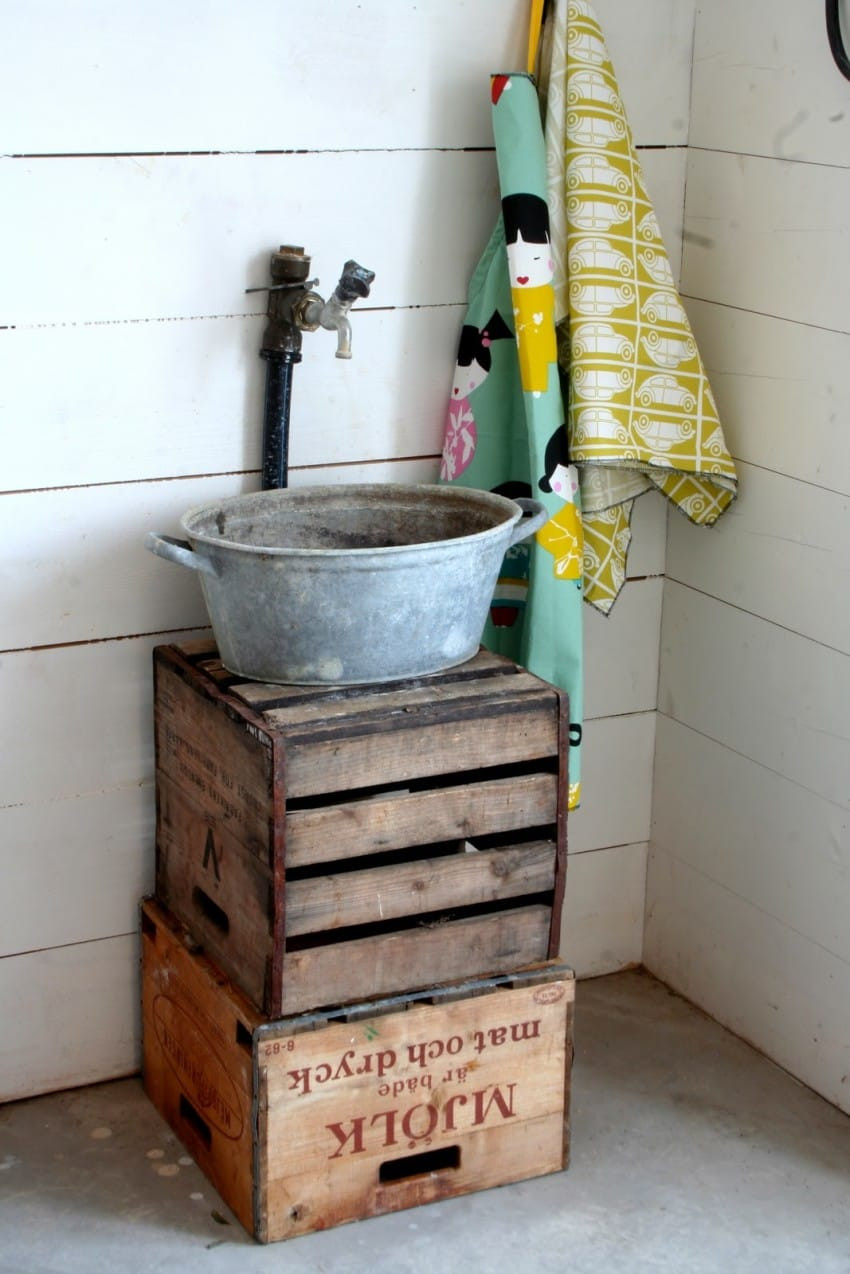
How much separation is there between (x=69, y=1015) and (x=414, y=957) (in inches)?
22.0

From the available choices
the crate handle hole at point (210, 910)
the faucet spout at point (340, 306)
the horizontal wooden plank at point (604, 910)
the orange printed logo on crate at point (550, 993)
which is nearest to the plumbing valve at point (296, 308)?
the faucet spout at point (340, 306)

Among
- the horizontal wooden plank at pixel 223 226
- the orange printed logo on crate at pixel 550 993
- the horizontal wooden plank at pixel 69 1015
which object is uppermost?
the horizontal wooden plank at pixel 223 226

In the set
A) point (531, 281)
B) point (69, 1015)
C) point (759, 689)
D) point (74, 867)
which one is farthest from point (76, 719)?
point (759, 689)

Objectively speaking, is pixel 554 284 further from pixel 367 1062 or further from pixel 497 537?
pixel 367 1062

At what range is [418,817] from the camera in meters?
1.74

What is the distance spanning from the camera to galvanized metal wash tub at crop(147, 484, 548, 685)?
1672 mm

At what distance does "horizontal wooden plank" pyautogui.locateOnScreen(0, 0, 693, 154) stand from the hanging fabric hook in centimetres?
31

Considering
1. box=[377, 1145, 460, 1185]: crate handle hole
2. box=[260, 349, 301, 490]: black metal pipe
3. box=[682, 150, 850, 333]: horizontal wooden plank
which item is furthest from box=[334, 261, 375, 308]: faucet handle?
box=[377, 1145, 460, 1185]: crate handle hole

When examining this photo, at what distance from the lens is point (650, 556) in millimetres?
2291

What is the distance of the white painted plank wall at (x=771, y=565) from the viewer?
6.37ft

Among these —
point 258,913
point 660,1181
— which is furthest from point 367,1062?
point 660,1181

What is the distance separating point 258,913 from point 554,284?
852 mm

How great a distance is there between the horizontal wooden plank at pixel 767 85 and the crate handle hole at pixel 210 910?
3.72 ft

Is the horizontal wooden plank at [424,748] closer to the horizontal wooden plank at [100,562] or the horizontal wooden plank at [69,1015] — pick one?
the horizontal wooden plank at [100,562]
